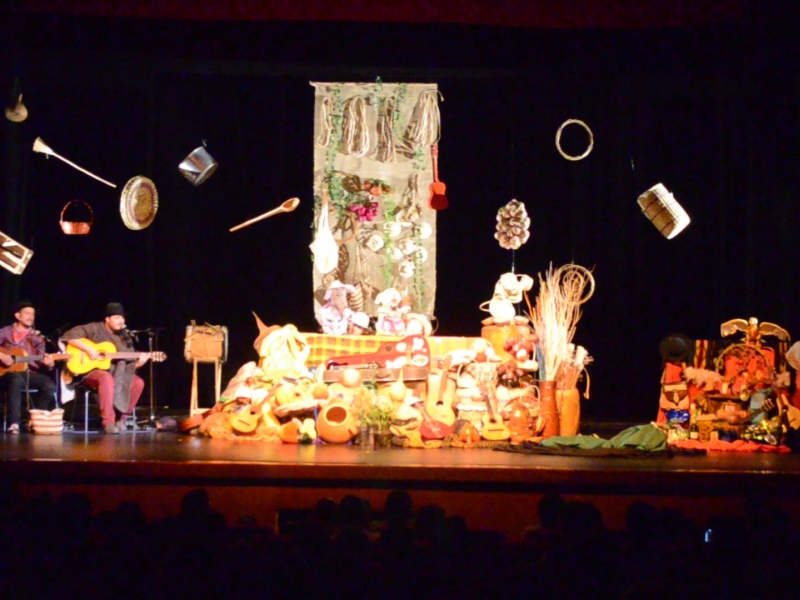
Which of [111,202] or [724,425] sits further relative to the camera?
[111,202]

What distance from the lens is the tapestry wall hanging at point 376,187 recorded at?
9289 millimetres

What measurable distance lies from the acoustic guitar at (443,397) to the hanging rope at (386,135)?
2.56m

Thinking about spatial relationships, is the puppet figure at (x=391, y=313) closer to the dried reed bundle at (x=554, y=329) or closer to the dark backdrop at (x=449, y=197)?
the dark backdrop at (x=449, y=197)

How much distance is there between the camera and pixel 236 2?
6.39m

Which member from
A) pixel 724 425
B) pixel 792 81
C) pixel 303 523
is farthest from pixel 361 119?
pixel 303 523

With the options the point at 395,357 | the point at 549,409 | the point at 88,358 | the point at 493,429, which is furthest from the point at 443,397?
the point at 88,358

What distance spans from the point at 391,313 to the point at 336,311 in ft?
1.63

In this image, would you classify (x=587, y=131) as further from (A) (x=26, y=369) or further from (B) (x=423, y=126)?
(A) (x=26, y=369)

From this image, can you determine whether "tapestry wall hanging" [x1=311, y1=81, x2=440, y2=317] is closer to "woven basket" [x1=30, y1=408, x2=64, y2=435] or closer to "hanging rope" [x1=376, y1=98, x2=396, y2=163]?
"hanging rope" [x1=376, y1=98, x2=396, y2=163]

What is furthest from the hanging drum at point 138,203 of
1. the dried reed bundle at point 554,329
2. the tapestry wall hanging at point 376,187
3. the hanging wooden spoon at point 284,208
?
the dried reed bundle at point 554,329

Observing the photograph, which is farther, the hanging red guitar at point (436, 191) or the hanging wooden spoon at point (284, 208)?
the hanging wooden spoon at point (284, 208)

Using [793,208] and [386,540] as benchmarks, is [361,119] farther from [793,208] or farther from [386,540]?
[386,540]

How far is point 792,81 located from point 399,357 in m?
3.80

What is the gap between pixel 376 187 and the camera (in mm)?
9344
